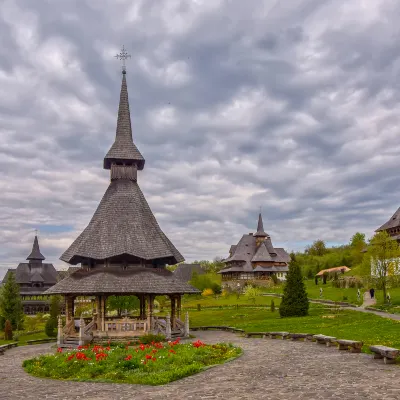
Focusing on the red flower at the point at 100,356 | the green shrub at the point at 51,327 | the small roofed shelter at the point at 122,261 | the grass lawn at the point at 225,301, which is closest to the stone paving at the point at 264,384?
the red flower at the point at 100,356

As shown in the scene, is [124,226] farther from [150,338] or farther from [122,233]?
[150,338]

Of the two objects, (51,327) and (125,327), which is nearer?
(125,327)

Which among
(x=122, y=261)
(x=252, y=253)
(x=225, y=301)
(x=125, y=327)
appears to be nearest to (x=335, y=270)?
(x=252, y=253)

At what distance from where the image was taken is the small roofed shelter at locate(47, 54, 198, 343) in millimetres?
25500

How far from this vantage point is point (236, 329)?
30.4m

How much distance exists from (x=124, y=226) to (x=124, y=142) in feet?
23.2

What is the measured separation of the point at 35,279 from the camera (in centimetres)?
8162

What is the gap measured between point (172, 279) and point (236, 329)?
6.65 m

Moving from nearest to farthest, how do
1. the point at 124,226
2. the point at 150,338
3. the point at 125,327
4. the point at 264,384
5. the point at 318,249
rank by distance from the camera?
the point at 264,384 → the point at 150,338 → the point at 125,327 → the point at 124,226 → the point at 318,249

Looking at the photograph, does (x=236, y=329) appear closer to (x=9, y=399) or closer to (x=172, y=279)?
(x=172, y=279)

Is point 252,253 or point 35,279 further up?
point 252,253

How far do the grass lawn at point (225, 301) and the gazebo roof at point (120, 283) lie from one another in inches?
1203

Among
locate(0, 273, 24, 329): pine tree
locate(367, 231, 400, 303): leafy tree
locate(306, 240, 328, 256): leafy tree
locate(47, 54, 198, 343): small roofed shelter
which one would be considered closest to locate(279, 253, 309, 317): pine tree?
locate(47, 54, 198, 343): small roofed shelter

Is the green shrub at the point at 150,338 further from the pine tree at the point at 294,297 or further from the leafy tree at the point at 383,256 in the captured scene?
the leafy tree at the point at 383,256
